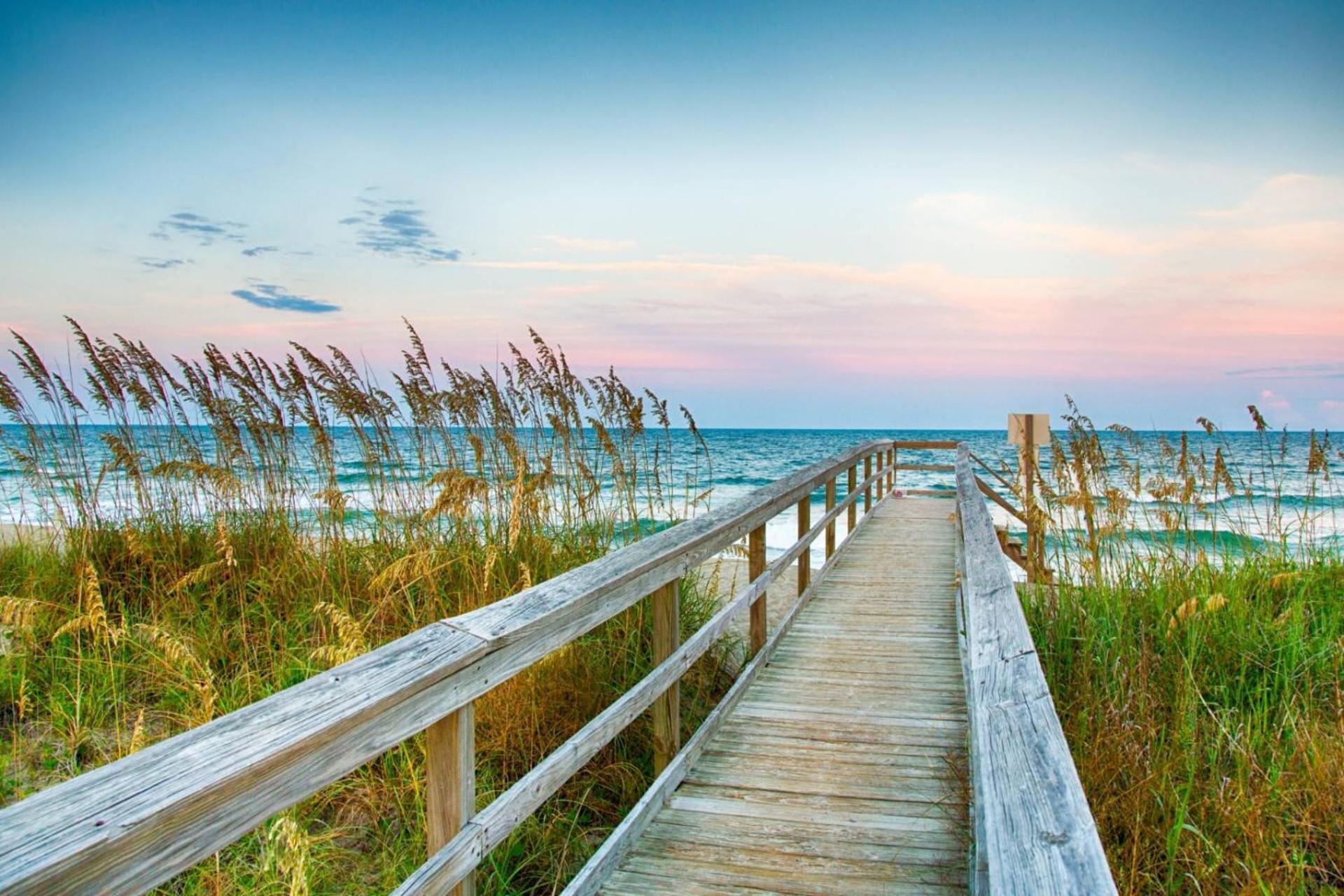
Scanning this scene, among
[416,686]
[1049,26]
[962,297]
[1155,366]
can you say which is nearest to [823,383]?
[962,297]

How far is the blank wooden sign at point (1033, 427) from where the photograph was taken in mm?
9930

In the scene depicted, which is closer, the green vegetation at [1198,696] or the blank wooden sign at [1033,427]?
the green vegetation at [1198,696]

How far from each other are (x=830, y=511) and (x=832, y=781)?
3.52 meters

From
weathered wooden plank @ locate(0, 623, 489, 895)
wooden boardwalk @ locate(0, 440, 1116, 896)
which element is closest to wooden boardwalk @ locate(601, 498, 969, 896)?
wooden boardwalk @ locate(0, 440, 1116, 896)

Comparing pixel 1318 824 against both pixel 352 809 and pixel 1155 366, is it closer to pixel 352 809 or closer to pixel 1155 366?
pixel 352 809

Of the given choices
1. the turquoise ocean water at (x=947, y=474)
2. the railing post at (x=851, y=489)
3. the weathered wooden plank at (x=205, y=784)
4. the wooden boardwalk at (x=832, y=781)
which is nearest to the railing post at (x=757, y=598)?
the wooden boardwalk at (x=832, y=781)

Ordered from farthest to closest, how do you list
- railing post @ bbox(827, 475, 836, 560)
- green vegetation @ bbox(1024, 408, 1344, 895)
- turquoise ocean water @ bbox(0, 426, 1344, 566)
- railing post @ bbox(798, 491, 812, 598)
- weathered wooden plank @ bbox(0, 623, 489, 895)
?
railing post @ bbox(827, 475, 836, 560), turquoise ocean water @ bbox(0, 426, 1344, 566), railing post @ bbox(798, 491, 812, 598), green vegetation @ bbox(1024, 408, 1344, 895), weathered wooden plank @ bbox(0, 623, 489, 895)

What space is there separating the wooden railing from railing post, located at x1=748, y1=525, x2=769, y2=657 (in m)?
1.13

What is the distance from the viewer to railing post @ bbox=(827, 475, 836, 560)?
6592mm

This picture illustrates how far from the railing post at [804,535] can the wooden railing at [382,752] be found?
236cm

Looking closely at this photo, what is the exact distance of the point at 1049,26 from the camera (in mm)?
10617

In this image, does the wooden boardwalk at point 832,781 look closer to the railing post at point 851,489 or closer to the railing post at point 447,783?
the railing post at point 447,783

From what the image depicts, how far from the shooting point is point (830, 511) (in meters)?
6.45

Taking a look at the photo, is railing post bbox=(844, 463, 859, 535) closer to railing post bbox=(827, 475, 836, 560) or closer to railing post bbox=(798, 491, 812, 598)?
railing post bbox=(827, 475, 836, 560)
